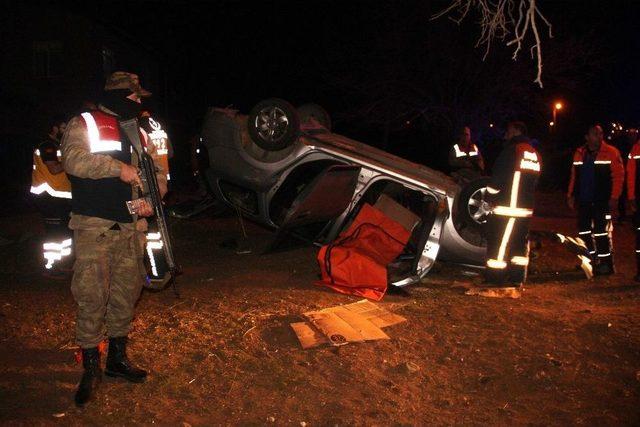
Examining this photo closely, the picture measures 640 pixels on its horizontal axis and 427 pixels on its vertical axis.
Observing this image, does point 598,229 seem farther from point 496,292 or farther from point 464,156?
point 464,156

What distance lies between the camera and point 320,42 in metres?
24.3

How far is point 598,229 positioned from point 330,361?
440 centimetres

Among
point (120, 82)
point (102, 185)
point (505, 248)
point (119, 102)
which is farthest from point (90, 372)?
point (505, 248)

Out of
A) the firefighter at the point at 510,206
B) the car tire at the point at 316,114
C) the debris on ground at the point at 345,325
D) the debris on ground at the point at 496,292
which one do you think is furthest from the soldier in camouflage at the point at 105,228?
the car tire at the point at 316,114

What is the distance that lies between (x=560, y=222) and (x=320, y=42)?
15821 mm

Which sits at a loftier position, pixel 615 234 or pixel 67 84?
pixel 67 84

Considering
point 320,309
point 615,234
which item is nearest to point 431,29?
point 615,234

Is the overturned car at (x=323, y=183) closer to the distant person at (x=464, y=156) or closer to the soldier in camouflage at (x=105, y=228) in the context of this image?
the soldier in camouflage at (x=105, y=228)

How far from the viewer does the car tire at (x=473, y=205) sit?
5.96 metres

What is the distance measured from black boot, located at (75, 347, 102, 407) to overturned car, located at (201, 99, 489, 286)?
8.35ft

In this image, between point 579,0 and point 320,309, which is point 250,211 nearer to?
point 320,309

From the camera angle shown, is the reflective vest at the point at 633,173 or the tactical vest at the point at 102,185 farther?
the reflective vest at the point at 633,173

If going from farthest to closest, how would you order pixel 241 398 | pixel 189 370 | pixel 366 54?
pixel 366 54 → pixel 189 370 → pixel 241 398

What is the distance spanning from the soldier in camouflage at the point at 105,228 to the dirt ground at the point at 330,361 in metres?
0.31
